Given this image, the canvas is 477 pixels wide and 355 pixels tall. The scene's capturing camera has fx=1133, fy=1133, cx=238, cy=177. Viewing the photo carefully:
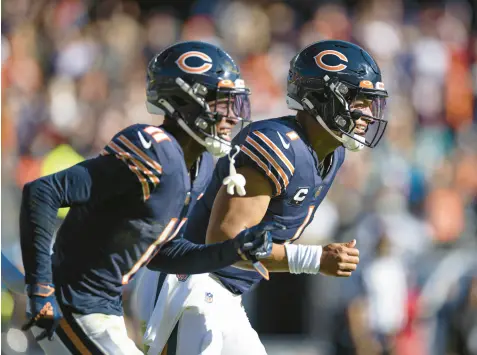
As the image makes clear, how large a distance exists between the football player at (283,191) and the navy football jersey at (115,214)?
0.61 meters

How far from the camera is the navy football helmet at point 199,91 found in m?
4.14

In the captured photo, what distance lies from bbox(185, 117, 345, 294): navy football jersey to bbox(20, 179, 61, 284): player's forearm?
3.57ft

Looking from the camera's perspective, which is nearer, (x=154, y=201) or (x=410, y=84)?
(x=154, y=201)

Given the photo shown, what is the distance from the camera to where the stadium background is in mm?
8258

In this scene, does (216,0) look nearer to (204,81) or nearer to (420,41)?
(420,41)

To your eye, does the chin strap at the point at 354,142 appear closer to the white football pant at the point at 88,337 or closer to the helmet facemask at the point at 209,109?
the helmet facemask at the point at 209,109

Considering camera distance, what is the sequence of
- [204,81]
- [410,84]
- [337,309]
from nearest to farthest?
1. [204,81]
2. [337,309]
3. [410,84]

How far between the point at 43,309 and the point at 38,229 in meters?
0.26

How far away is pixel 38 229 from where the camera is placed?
3.66 m

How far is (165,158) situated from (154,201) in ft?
0.49

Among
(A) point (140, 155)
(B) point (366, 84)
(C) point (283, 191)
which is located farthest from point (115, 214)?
(B) point (366, 84)

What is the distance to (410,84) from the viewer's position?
962 cm

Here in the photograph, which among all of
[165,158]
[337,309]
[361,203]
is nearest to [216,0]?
[361,203]

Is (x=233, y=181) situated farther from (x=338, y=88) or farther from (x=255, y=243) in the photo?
(x=338, y=88)
